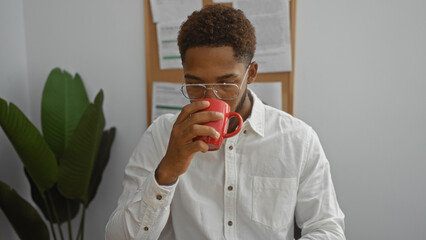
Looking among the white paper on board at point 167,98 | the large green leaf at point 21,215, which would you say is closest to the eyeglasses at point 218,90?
the white paper on board at point 167,98

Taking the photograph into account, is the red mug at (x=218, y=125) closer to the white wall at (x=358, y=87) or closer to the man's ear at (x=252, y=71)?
the man's ear at (x=252, y=71)

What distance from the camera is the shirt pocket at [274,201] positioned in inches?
42.3

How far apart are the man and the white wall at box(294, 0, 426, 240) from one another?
19.6 inches

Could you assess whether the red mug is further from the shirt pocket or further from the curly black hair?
the shirt pocket

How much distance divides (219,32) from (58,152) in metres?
1.17

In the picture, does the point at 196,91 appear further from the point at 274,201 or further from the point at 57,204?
the point at 57,204

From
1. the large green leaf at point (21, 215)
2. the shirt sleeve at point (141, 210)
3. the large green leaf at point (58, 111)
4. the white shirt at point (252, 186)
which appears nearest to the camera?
the shirt sleeve at point (141, 210)

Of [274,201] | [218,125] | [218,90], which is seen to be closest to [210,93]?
[218,90]

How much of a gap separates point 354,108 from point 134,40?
3.76 feet

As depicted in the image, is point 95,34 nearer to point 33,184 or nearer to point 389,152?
point 33,184

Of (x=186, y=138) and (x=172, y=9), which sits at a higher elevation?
(x=172, y=9)

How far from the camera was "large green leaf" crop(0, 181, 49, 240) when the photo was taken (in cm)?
158

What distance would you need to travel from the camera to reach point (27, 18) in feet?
6.31

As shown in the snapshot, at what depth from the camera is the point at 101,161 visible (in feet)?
5.82
